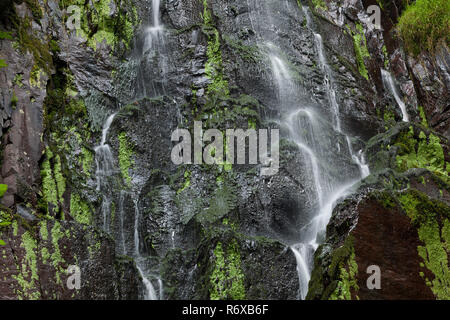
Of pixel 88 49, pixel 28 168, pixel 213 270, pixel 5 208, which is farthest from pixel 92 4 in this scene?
pixel 213 270

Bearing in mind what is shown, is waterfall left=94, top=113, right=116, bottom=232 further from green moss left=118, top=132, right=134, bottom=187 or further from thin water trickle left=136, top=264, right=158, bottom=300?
thin water trickle left=136, top=264, right=158, bottom=300

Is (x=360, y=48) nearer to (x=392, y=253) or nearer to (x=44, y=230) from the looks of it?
(x=392, y=253)

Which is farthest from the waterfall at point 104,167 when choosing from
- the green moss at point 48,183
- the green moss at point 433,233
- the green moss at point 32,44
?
the green moss at point 433,233

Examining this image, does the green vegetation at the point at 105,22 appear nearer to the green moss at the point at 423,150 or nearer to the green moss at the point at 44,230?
the green moss at the point at 44,230

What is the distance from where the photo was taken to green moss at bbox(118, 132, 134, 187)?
9.62m

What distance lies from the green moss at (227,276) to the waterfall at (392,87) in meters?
9.36

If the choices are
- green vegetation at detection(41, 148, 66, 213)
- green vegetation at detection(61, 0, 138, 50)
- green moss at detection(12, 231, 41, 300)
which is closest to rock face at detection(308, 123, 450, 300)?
green moss at detection(12, 231, 41, 300)

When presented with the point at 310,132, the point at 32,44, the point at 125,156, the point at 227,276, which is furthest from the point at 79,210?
the point at 310,132

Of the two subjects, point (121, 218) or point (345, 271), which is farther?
point (121, 218)

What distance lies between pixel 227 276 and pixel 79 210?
9.94ft

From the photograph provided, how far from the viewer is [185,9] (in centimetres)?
1299

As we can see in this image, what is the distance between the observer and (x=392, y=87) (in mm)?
15297

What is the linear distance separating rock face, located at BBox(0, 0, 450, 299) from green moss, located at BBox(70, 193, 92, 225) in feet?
0.15
